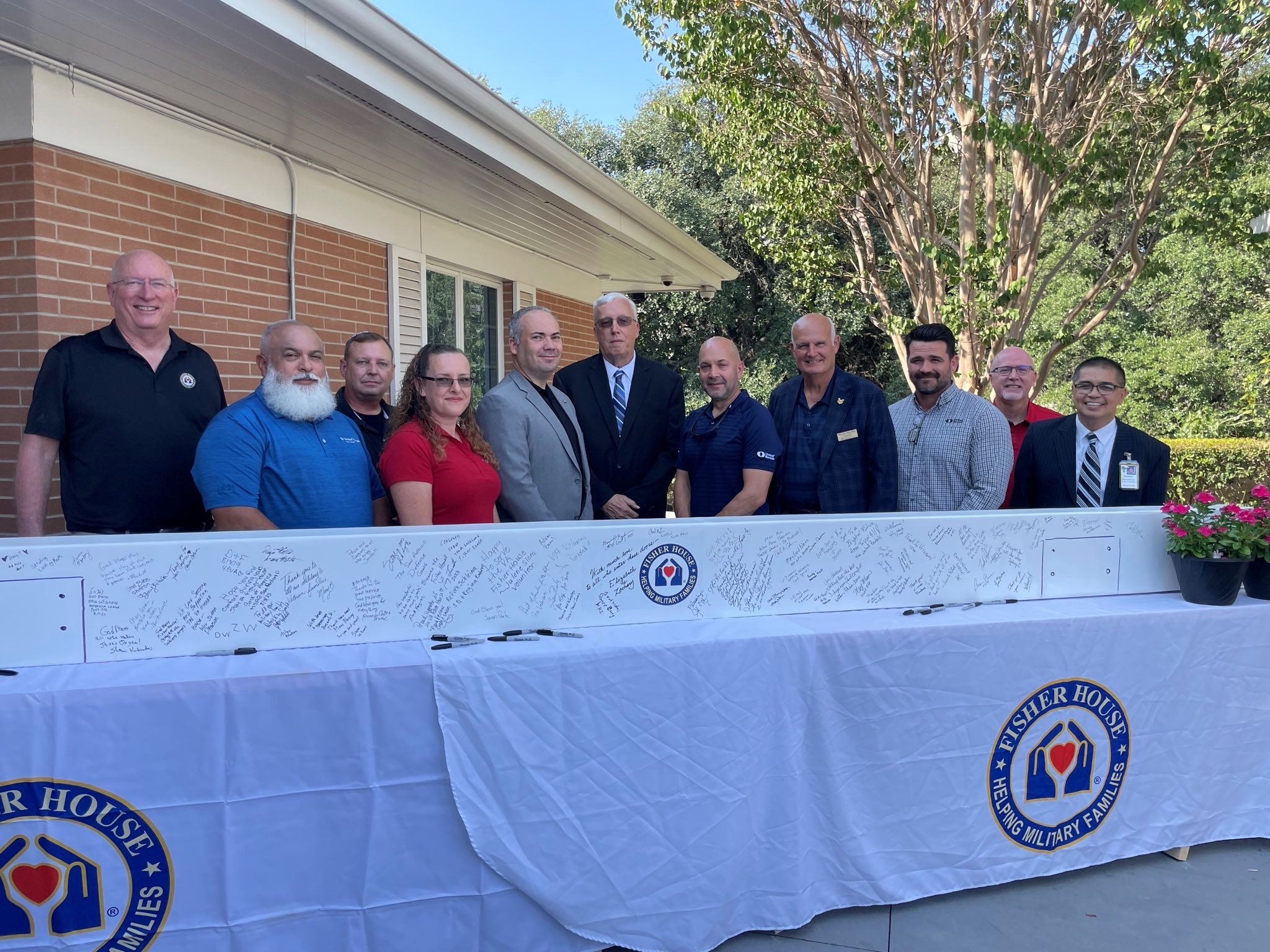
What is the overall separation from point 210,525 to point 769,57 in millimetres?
7499

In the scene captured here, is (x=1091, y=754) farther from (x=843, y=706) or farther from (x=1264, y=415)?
(x=1264, y=415)

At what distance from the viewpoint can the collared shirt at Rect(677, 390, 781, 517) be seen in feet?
10.9

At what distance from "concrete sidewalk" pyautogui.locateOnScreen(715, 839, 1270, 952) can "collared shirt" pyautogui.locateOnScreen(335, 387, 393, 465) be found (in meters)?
2.07

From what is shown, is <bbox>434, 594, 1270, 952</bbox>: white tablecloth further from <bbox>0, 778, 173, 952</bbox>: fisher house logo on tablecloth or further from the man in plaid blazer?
the man in plaid blazer

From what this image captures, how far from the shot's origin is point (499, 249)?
26.4 feet

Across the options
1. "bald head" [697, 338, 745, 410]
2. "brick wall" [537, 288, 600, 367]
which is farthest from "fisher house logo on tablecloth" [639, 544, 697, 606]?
"brick wall" [537, 288, 600, 367]

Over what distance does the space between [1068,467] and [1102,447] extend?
0.15 m

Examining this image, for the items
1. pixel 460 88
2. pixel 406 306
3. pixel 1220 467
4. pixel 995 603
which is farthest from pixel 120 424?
pixel 1220 467

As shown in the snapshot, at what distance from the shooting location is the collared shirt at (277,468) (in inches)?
98.6

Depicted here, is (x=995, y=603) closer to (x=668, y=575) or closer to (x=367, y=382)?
(x=668, y=575)

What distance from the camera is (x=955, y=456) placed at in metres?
3.49

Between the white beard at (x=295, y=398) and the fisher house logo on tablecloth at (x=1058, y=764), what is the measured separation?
7.20 feet

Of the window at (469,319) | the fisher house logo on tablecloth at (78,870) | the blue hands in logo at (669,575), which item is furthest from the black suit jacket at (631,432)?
the window at (469,319)

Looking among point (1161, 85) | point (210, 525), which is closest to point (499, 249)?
point (210, 525)
